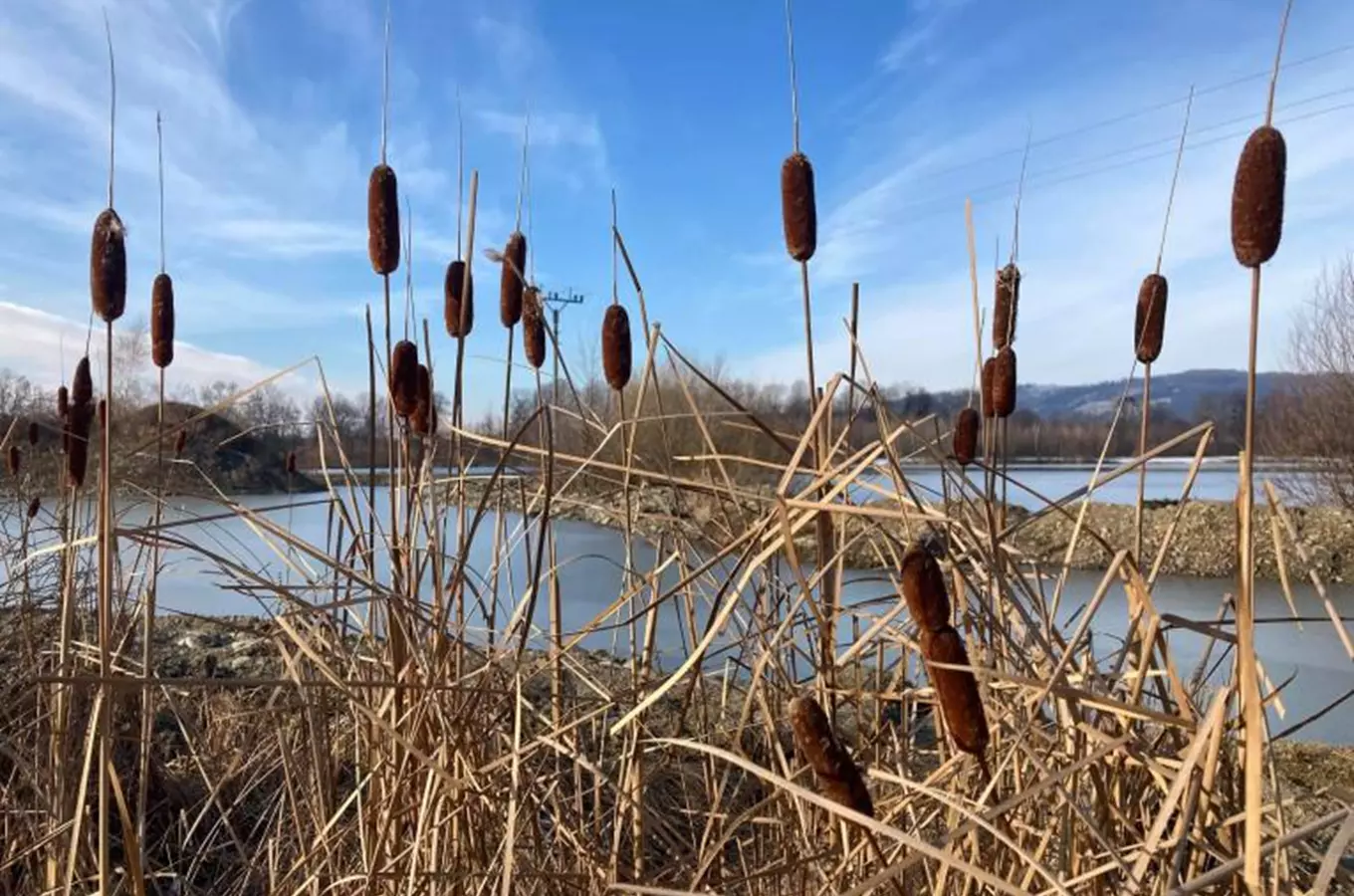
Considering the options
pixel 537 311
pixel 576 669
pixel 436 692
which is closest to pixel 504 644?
pixel 436 692

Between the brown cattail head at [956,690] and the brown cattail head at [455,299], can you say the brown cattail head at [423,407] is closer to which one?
the brown cattail head at [455,299]

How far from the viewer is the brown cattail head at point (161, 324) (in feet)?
4.28

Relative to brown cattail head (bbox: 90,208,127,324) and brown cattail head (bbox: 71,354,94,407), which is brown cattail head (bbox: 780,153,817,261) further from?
brown cattail head (bbox: 71,354,94,407)

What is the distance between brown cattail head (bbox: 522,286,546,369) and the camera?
53.3 inches

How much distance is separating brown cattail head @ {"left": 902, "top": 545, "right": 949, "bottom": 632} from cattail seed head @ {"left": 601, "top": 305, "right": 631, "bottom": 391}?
749 mm

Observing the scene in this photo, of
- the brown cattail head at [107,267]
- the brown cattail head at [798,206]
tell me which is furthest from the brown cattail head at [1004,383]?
the brown cattail head at [107,267]

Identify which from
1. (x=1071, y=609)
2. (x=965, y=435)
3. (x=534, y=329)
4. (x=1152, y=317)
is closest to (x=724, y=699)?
(x=965, y=435)

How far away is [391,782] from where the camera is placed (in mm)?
1123

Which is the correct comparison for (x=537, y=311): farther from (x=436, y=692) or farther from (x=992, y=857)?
(x=992, y=857)

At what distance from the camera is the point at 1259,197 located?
2.31ft

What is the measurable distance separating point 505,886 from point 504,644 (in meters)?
0.33

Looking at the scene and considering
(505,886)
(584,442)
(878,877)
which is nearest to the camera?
(878,877)

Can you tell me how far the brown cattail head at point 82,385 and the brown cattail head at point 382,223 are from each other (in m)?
0.61

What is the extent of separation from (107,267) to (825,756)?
38.6 inches
